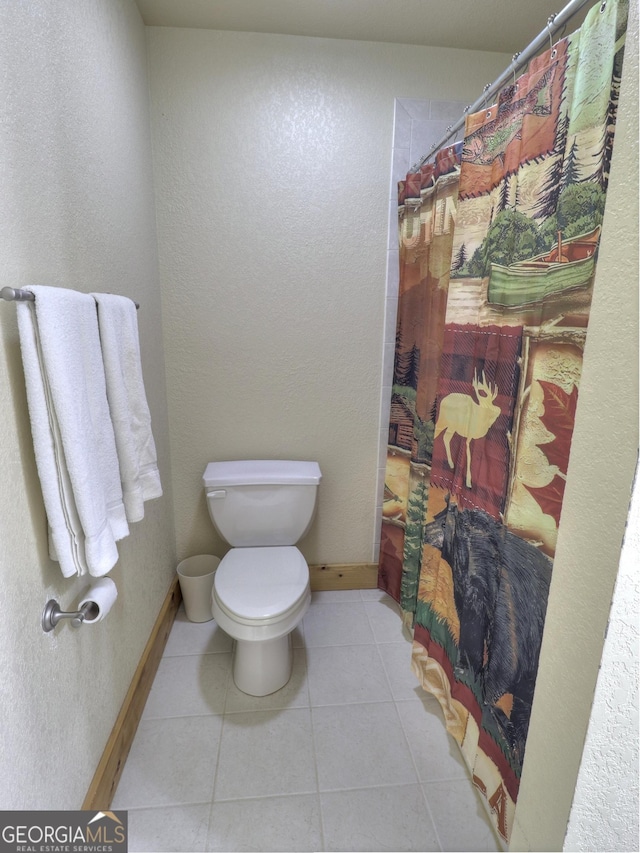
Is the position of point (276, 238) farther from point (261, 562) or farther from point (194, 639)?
point (194, 639)

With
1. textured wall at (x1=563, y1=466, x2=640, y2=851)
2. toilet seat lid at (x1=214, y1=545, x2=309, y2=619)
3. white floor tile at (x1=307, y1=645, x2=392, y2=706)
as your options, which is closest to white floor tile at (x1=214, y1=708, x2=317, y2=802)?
white floor tile at (x1=307, y1=645, x2=392, y2=706)

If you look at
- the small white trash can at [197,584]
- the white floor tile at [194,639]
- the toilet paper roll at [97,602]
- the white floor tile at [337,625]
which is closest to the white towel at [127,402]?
the toilet paper roll at [97,602]

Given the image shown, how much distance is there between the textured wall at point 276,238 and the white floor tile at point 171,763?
757 mm

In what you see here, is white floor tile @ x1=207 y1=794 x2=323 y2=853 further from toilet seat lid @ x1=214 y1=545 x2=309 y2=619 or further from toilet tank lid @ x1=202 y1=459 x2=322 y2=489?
toilet tank lid @ x1=202 y1=459 x2=322 y2=489

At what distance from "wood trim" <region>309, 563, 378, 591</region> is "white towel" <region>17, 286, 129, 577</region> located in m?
1.32

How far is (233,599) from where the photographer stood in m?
1.46

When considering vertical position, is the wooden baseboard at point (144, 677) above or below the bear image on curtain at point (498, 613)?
below

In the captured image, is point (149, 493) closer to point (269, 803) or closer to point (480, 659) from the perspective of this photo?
point (269, 803)

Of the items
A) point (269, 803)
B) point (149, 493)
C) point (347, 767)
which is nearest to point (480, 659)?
point (347, 767)

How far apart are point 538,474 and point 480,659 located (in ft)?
1.97

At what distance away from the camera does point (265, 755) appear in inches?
53.3

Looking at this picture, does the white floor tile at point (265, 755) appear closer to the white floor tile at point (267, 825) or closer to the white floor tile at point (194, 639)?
the white floor tile at point (267, 825)

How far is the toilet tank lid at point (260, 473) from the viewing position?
177cm

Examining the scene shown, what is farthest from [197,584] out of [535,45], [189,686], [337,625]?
[535,45]
